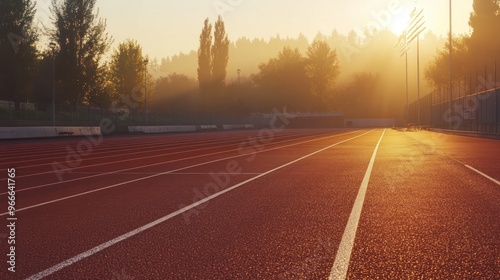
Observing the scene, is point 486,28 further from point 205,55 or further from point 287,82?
point 287,82

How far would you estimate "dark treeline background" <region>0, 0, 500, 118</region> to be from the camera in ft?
142

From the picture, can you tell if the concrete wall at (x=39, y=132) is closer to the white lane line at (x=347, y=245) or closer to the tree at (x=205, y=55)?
the white lane line at (x=347, y=245)

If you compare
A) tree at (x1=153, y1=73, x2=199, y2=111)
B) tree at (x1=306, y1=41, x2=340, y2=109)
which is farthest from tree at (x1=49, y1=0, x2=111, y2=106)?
tree at (x1=306, y1=41, x2=340, y2=109)

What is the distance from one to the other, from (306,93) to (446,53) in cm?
3970

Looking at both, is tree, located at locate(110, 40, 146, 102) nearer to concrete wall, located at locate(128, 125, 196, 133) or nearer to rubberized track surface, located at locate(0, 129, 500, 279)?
concrete wall, located at locate(128, 125, 196, 133)

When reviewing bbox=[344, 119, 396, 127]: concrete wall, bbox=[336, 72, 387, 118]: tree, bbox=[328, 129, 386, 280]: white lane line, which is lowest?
bbox=[328, 129, 386, 280]: white lane line

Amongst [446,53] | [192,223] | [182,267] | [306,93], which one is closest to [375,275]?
[182,267]

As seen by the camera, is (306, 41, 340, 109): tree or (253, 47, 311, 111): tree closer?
(306, 41, 340, 109): tree

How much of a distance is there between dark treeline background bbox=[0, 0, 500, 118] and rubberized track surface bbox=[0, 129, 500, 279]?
98.5 feet

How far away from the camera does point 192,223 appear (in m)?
6.02

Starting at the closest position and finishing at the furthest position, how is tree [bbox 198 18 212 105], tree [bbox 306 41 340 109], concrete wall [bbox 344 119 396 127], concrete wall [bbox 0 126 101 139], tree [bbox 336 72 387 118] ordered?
concrete wall [bbox 0 126 101 139] < tree [bbox 198 18 212 105] < concrete wall [bbox 344 119 396 127] < tree [bbox 306 41 340 109] < tree [bbox 336 72 387 118]

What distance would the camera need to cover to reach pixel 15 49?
4219 cm

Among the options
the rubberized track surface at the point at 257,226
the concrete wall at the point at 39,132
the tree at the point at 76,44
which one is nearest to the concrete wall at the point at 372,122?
the tree at the point at 76,44

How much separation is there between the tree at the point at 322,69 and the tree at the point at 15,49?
2879 inches
